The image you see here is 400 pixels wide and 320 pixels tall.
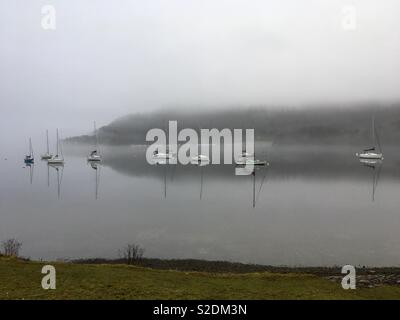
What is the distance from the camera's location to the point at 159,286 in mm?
16891

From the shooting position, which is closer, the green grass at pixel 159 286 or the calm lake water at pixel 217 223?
the green grass at pixel 159 286

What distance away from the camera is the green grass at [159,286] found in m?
15.6

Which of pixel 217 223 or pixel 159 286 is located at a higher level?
pixel 159 286

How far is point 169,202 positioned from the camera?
6550cm

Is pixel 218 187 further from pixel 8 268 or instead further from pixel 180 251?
pixel 8 268

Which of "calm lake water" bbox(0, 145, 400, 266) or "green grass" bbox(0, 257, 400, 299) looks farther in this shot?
"calm lake water" bbox(0, 145, 400, 266)

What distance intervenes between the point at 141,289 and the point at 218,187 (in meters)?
68.9

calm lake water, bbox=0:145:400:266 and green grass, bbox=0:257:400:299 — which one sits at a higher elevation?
green grass, bbox=0:257:400:299

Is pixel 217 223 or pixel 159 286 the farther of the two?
pixel 217 223

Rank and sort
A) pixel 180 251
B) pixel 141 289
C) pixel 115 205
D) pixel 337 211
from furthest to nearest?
pixel 115 205
pixel 337 211
pixel 180 251
pixel 141 289

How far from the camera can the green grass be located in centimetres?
1555

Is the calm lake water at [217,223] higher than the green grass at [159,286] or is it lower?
lower
